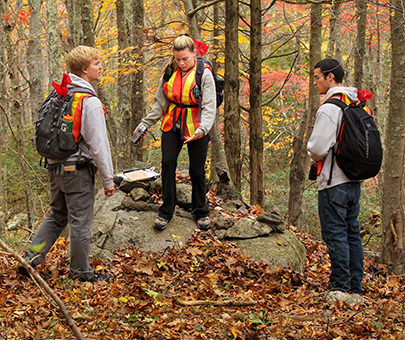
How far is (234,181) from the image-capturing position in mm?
8195

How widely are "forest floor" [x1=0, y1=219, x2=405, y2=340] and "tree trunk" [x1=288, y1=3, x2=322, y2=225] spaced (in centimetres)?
436

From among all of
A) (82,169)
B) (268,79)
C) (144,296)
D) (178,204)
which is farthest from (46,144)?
(268,79)

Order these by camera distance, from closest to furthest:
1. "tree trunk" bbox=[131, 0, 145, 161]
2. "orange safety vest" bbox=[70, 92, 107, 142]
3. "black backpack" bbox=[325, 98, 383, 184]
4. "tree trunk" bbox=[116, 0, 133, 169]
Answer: "orange safety vest" bbox=[70, 92, 107, 142] < "black backpack" bbox=[325, 98, 383, 184] < "tree trunk" bbox=[131, 0, 145, 161] < "tree trunk" bbox=[116, 0, 133, 169]

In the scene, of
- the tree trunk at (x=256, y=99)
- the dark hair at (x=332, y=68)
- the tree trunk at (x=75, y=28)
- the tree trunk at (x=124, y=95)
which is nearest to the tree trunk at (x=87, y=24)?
the tree trunk at (x=75, y=28)

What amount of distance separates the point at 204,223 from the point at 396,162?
2.95 meters

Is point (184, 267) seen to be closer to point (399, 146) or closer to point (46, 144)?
point (46, 144)

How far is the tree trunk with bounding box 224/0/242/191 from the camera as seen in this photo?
7.61 metres

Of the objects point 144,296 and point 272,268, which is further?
point 272,268

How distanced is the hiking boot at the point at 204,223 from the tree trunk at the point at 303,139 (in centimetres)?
440

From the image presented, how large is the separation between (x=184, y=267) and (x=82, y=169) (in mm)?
1763

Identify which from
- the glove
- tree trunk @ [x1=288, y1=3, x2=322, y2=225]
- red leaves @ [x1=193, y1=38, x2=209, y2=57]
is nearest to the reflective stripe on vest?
the glove

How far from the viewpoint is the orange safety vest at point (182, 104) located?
5043 mm

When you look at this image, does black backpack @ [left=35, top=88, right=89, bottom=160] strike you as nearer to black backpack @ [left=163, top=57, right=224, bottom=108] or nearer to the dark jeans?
black backpack @ [left=163, top=57, right=224, bottom=108]

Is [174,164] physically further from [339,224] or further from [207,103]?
[339,224]
